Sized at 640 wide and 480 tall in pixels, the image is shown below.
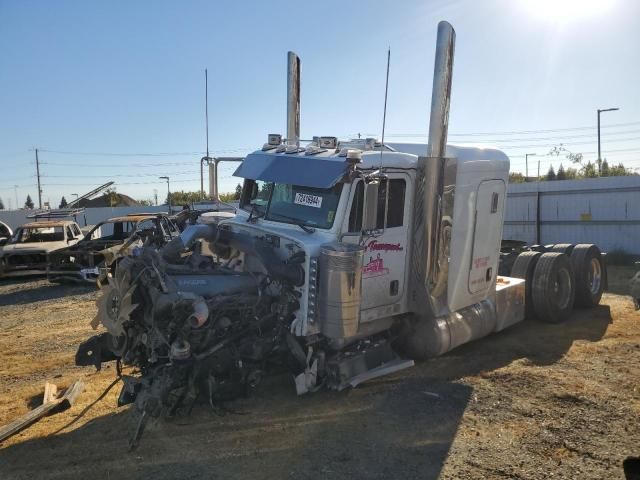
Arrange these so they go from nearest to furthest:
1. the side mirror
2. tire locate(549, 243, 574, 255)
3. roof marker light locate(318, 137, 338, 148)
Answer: the side mirror
roof marker light locate(318, 137, 338, 148)
tire locate(549, 243, 574, 255)

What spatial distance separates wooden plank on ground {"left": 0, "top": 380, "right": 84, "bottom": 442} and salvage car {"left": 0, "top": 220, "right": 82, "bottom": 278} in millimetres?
9756

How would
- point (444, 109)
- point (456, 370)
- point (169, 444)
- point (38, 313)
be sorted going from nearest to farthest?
point (169, 444)
point (444, 109)
point (456, 370)
point (38, 313)

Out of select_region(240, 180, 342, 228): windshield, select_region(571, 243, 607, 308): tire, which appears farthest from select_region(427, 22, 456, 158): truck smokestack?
select_region(571, 243, 607, 308): tire

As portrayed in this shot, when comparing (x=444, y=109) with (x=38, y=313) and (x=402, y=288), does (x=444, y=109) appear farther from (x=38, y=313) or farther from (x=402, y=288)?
(x=38, y=313)

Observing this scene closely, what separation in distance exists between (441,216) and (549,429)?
246 centimetres

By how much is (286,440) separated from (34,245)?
13749 millimetres

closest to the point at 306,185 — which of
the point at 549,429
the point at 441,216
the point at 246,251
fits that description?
the point at 246,251

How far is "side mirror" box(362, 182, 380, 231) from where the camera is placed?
5.36m

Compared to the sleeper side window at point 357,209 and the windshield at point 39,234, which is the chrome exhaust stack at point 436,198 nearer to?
the sleeper side window at point 357,209

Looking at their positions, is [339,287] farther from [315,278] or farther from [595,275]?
[595,275]

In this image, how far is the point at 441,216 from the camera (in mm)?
6230

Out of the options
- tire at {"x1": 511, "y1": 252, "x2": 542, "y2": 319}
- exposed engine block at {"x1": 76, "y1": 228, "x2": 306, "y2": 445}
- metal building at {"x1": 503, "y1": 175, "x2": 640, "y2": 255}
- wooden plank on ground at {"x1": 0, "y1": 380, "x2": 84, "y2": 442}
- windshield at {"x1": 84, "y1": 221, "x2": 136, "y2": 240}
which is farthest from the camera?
metal building at {"x1": 503, "y1": 175, "x2": 640, "y2": 255}

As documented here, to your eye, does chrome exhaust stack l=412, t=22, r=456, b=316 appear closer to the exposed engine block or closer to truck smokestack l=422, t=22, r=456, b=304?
truck smokestack l=422, t=22, r=456, b=304

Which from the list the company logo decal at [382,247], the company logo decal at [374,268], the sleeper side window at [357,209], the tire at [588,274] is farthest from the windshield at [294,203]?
the tire at [588,274]
